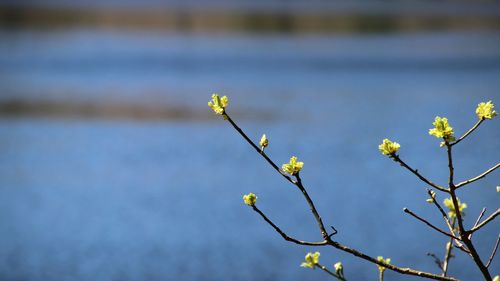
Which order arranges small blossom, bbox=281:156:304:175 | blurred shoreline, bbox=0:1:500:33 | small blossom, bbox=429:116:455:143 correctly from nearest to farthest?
1. small blossom, bbox=429:116:455:143
2. small blossom, bbox=281:156:304:175
3. blurred shoreline, bbox=0:1:500:33

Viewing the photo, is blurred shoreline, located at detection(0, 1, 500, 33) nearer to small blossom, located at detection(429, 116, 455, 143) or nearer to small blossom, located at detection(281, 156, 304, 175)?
small blossom, located at detection(281, 156, 304, 175)

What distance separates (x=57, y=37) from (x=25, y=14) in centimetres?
1349

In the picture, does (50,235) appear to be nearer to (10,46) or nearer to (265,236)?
(265,236)

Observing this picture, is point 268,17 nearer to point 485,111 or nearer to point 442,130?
point 485,111

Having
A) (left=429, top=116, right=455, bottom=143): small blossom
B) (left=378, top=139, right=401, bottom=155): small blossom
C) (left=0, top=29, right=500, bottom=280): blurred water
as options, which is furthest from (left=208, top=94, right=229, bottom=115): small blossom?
(left=0, top=29, right=500, bottom=280): blurred water

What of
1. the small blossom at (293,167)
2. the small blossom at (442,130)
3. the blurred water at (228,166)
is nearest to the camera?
the small blossom at (442,130)

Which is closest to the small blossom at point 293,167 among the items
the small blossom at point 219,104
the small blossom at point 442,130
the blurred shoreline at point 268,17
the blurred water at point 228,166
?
the small blossom at point 219,104

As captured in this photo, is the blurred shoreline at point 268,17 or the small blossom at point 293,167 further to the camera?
the blurred shoreline at point 268,17

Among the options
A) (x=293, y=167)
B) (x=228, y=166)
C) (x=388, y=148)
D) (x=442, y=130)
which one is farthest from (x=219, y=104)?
(x=228, y=166)

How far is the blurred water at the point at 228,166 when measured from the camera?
30.6 feet

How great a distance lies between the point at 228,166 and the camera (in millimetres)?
13508

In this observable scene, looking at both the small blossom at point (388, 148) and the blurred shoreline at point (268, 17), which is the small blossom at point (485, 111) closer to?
the small blossom at point (388, 148)

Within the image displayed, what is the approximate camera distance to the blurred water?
9320mm

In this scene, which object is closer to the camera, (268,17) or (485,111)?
(485,111)
